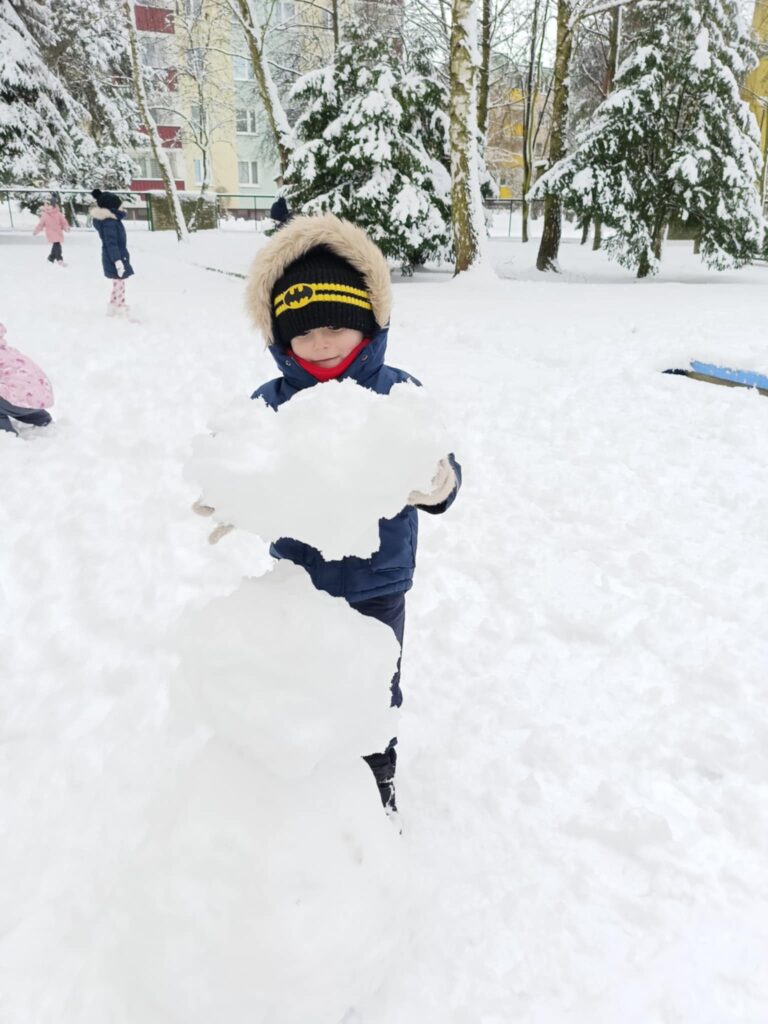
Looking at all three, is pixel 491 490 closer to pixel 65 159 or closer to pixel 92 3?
pixel 65 159

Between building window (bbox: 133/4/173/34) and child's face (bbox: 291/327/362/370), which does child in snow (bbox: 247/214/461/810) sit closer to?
child's face (bbox: 291/327/362/370)

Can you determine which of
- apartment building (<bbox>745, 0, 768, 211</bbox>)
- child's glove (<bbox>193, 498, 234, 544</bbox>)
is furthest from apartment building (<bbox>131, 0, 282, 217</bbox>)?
child's glove (<bbox>193, 498, 234, 544</bbox>)

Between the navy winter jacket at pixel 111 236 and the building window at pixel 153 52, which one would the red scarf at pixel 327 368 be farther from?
the building window at pixel 153 52

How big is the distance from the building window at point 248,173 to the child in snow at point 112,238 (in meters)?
36.7

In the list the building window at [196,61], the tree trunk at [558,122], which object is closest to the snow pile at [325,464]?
the tree trunk at [558,122]

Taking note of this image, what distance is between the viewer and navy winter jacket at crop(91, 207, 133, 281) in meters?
9.21

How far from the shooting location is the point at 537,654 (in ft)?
9.30

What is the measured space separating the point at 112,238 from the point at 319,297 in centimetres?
898

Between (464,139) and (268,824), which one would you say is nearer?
(268,824)

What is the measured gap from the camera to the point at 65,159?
22078 mm

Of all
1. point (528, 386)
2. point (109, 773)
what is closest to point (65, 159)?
point (528, 386)

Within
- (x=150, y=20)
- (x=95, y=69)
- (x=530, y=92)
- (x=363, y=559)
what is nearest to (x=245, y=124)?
(x=150, y=20)

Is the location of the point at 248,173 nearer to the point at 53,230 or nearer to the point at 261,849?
the point at 53,230

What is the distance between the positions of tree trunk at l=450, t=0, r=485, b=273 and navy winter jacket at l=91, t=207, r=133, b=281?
6.09m
